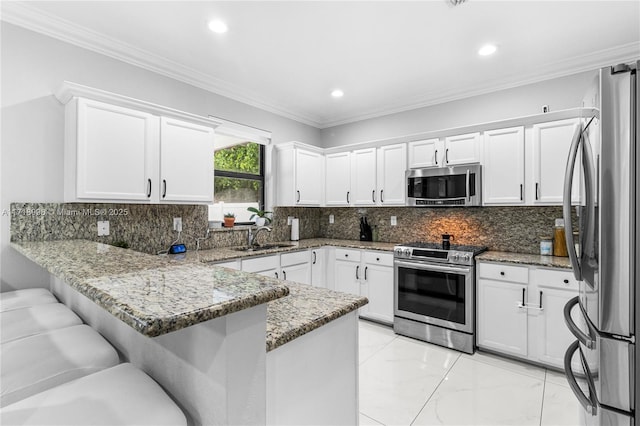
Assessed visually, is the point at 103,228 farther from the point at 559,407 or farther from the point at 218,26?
the point at 559,407

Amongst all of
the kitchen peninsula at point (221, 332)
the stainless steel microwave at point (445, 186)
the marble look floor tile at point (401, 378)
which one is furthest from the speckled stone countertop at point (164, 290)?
the stainless steel microwave at point (445, 186)

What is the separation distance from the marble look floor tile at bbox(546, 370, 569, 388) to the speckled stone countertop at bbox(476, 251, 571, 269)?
35.7 inches

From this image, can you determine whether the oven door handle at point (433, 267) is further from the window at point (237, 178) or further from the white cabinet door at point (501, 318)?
the window at point (237, 178)

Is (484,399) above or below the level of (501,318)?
below

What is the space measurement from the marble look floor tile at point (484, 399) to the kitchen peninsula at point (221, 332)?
124 centimetres

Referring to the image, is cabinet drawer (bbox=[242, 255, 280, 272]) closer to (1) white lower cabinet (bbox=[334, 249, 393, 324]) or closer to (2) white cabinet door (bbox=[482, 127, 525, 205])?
(1) white lower cabinet (bbox=[334, 249, 393, 324])

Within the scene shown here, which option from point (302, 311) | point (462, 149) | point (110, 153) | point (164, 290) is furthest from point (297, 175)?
point (164, 290)

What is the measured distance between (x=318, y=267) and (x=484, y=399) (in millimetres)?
2276

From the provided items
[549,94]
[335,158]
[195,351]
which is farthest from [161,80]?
[549,94]

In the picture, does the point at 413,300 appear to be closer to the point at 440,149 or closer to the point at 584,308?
the point at 440,149

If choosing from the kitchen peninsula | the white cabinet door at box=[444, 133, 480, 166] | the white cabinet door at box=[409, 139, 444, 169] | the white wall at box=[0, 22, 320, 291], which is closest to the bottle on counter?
the white cabinet door at box=[444, 133, 480, 166]

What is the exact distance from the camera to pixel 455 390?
2350 millimetres

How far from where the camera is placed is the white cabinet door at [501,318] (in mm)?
2777

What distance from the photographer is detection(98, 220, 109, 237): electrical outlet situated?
265 centimetres
